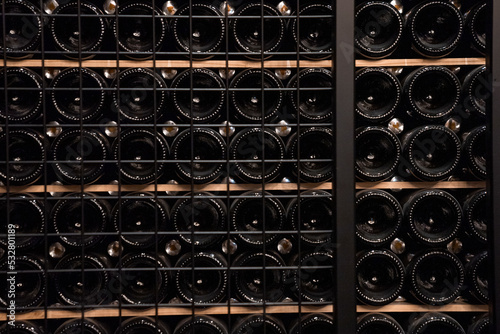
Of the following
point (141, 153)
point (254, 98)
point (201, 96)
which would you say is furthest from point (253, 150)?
point (141, 153)

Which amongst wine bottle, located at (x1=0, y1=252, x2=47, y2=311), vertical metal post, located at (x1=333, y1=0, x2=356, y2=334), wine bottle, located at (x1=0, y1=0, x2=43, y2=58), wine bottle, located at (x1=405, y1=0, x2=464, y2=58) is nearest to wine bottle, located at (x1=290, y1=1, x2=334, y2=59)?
vertical metal post, located at (x1=333, y1=0, x2=356, y2=334)

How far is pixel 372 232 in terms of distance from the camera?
1.72 meters

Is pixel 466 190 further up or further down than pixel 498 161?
further down

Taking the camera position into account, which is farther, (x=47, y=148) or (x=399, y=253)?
(x=399, y=253)

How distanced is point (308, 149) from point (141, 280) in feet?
3.10

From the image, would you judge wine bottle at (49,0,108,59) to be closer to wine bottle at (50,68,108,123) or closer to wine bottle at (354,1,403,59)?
wine bottle at (50,68,108,123)

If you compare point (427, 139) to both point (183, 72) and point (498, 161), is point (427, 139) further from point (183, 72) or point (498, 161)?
point (183, 72)

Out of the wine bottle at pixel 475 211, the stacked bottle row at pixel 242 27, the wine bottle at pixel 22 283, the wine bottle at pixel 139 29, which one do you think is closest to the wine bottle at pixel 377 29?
the stacked bottle row at pixel 242 27

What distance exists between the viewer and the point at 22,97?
1.70 m

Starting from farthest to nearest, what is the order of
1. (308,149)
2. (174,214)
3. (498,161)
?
1. (308,149)
2. (174,214)
3. (498,161)

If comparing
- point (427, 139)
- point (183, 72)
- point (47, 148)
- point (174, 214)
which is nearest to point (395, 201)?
point (427, 139)

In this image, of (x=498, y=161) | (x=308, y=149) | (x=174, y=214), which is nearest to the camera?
(x=498, y=161)

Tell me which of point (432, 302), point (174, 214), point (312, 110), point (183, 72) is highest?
point (183, 72)

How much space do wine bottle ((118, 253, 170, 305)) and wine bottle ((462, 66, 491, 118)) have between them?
1.46 m
